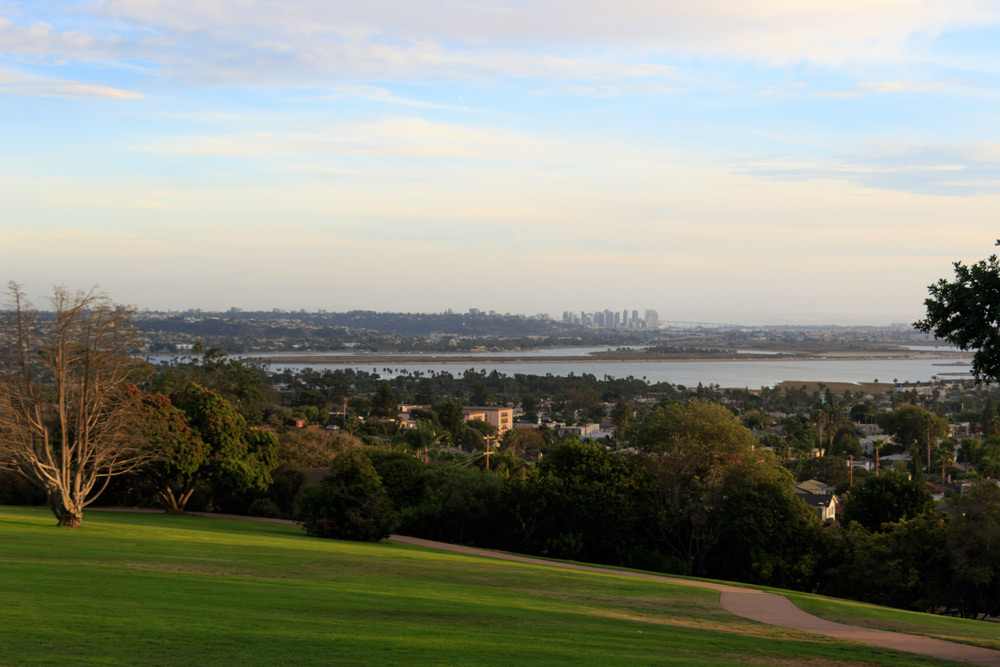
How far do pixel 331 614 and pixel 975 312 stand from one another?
34.8ft

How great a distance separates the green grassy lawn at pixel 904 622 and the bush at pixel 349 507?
12.5m

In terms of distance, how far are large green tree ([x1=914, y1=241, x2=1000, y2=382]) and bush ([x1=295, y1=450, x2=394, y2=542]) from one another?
1723 cm

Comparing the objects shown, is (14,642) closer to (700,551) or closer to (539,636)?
(539,636)

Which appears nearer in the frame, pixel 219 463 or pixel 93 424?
pixel 93 424

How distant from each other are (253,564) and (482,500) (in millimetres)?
15303

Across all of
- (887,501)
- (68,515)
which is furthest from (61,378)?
(887,501)

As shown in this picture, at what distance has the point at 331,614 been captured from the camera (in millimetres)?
11133

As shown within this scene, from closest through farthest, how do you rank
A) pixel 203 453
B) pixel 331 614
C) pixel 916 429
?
pixel 331 614
pixel 203 453
pixel 916 429

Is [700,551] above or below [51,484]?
below

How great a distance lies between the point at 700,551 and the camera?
94.0 feet

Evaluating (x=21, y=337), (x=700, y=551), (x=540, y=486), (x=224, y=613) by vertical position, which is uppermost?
(x=21, y=337)

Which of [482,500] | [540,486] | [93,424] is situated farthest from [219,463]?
[540,486]

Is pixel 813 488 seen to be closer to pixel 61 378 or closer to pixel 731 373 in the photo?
pixel 61 378

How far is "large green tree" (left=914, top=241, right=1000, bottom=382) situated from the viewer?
12.5m
